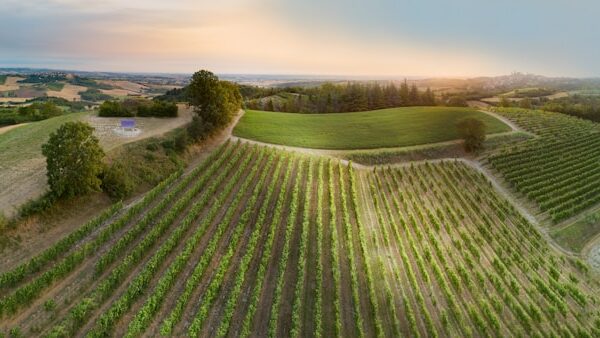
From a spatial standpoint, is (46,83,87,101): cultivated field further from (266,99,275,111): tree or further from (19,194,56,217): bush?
(19,194,56,217): bush

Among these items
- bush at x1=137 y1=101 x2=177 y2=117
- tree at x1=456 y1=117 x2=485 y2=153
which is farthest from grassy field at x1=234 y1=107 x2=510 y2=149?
bush at x1=137 y1=101 x2=177 y2=117

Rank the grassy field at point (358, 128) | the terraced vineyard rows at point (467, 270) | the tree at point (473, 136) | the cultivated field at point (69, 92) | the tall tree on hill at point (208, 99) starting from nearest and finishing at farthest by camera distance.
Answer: the terraced vineyard rows at point (467, 270) → the tall tree on hill at point (208, 99) → the tree at point (473, 136) → the grassy field at point (358, 128) → the cultivated field at point (69, 92)

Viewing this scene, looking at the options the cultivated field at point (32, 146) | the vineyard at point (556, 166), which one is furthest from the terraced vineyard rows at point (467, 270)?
the cultivated field at point (32, 146)

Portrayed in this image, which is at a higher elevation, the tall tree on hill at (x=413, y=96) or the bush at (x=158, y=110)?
the tall tree on hill at (x=413, y=96)

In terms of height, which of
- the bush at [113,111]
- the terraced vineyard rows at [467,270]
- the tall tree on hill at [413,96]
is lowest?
the terraced vineyard rows at [467,270]

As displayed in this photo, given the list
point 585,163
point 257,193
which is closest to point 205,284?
point 257,193

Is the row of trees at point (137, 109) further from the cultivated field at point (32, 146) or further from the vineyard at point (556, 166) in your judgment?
the vineyard at point (556, 166)
